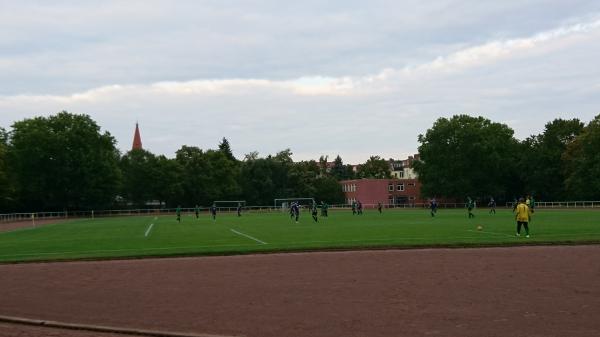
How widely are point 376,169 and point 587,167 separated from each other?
290ft

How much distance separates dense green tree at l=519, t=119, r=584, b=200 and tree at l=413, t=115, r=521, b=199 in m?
3.72

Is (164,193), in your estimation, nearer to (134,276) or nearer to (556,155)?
(556,155)

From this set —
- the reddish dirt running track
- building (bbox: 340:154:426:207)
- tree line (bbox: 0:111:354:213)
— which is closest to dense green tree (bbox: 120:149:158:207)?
tree line (bbox: 0:111:354:213)

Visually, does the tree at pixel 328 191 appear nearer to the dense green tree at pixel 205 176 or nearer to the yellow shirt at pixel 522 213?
the dense green tree at pixel 205 176

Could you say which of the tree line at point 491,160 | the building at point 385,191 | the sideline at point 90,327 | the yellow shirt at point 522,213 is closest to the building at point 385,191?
the building at point 385,191

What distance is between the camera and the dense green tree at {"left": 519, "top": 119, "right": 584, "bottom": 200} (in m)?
102

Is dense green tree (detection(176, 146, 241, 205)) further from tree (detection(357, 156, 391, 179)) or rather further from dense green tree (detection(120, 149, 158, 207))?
tree (detection(357, 156, 391, 179))

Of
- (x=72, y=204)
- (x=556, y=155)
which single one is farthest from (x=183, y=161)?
(x=556, y=155)

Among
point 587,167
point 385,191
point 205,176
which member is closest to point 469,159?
point 587,167

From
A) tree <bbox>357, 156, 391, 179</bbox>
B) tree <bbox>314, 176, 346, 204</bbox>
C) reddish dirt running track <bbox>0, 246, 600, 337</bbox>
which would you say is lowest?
reddish dirt running track <bbox>0, 246, 600, 337</bbox>

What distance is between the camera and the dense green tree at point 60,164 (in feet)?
297

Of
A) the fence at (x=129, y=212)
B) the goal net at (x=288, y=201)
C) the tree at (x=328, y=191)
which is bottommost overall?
the fence at (x=129, y=212)

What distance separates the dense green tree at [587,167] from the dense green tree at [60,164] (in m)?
67.4

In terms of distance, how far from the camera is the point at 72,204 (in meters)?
94.0
